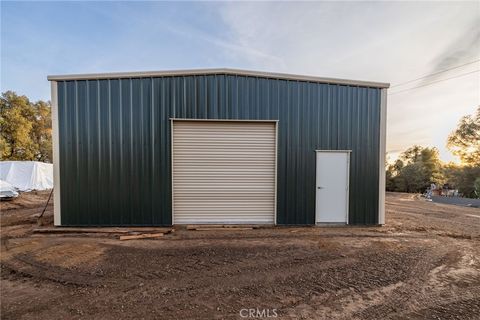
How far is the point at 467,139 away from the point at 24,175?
3601 centimetres

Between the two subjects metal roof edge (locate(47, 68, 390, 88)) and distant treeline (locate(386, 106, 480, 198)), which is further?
distant treeline (locate(386, 106, 480, 198))

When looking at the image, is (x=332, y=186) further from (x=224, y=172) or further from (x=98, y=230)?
A: (x=98, y=230)

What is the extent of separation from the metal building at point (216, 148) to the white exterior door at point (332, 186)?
3cm

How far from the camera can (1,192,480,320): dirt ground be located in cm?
255

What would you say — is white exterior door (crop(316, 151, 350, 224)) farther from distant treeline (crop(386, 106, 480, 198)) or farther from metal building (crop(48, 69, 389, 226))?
distant treeline (crop(386, 106, 480, 198))

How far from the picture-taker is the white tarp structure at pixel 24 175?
13383 mm

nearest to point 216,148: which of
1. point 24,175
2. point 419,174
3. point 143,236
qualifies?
point 143,236

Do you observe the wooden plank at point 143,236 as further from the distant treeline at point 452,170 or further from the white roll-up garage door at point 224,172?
the distant treeline at point 452,170

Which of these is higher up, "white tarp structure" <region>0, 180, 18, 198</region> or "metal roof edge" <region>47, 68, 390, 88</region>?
"metal roof edge" <region>47, 68, 390, 88</region>

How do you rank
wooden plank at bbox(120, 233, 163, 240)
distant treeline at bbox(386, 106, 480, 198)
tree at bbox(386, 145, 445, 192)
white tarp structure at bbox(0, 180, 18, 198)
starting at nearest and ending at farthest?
wooden plank at bbox(120, 233, 163, 240), white tarp structure at bbox(0, 180, 18, 198), distant treeline at bbox(386, 106, 480, 198), tree at bbox(386, 145, 445, 192)

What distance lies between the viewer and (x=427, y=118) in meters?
11.7

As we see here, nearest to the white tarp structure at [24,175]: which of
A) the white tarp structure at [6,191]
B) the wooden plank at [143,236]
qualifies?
the white tarp structure at [6,191]

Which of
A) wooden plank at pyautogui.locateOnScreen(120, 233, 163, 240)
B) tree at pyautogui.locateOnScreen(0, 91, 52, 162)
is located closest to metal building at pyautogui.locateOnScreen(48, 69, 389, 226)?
wooden plank at pyautogui.locateOnScreen(120, 233, 163, 240)

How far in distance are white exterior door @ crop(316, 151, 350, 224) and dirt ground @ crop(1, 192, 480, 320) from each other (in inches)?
32.4
